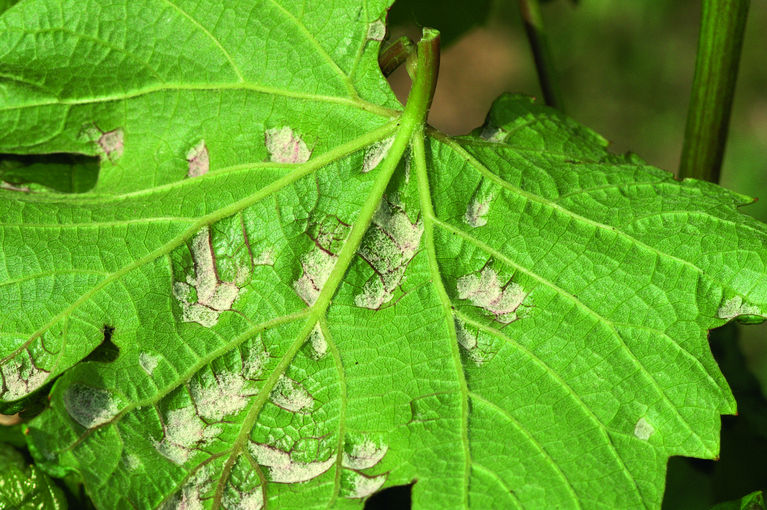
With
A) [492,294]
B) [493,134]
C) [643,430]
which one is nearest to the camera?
[643,430]

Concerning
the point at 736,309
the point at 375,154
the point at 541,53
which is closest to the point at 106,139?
the point at 375,154

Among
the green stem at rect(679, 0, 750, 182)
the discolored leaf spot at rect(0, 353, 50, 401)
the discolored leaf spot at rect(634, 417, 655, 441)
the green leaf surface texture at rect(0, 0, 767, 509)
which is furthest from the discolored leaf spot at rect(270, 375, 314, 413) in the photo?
the green stem at rect(679, 0, 750, 182)

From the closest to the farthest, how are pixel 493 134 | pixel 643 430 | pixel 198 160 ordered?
1. pixel 643 430
2. pixel 198 160
3. pixel 493 134

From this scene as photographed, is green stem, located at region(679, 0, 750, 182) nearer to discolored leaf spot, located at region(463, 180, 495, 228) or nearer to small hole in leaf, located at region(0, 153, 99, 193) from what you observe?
discolored leaf spot, located at region(463, 180, 495, 228)

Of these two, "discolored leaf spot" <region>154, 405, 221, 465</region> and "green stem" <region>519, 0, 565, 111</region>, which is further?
"green stem" <region>519, 0, 565, 111</region>

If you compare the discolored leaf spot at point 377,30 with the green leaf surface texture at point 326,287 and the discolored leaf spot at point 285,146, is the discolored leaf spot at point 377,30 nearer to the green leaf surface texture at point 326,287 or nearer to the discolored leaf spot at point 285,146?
the green leaf surface texture at point 326,287

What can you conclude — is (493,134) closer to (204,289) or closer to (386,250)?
(386,250)

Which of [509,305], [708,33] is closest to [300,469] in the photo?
[509,305]
